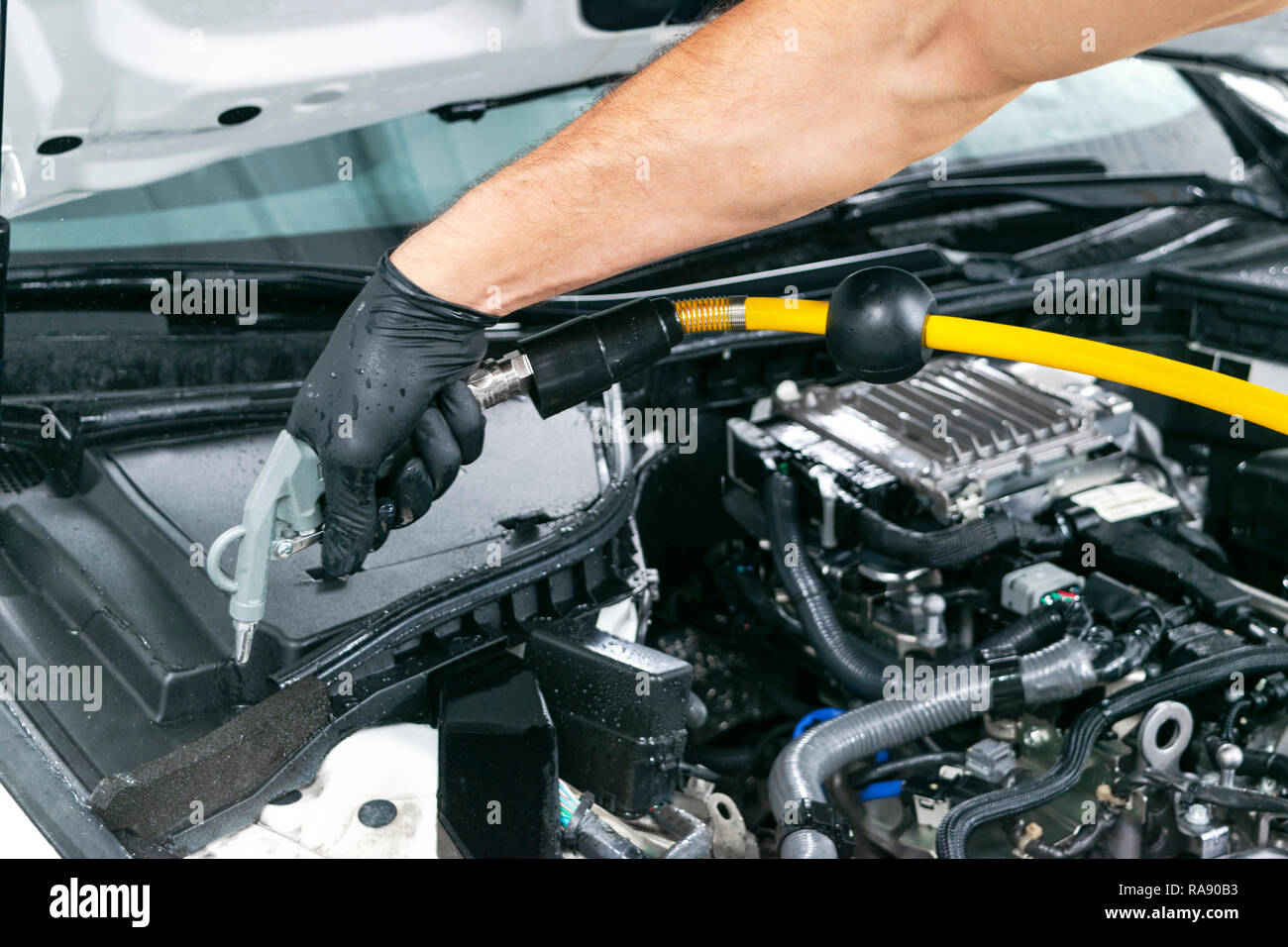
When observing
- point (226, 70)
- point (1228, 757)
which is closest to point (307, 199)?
point (226, 70)

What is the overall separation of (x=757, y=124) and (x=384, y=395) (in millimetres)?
465

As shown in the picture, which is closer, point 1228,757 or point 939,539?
point 1228,757

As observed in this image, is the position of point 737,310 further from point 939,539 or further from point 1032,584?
point 1032,584

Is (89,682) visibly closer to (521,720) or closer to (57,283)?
(521,720)

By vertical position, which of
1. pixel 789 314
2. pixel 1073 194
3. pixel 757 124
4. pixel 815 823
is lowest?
pixel 815 823

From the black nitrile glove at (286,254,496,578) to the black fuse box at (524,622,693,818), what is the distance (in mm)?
304

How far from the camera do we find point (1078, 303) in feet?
7.66

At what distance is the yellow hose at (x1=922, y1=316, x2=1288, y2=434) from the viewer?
1.26m

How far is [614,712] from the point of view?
4.65ft

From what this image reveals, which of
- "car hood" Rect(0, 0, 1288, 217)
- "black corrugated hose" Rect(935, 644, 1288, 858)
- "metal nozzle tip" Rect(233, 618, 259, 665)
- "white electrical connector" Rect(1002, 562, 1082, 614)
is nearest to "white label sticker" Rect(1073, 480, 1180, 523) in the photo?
"white electrical connector" Rect(1002, 562, 1082, 614)

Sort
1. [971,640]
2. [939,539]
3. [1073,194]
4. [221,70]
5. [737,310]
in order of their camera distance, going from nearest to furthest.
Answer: [737,310] → [221,70] → [939,539] → [971,640] → [1073,194]

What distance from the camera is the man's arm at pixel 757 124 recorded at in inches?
41.8

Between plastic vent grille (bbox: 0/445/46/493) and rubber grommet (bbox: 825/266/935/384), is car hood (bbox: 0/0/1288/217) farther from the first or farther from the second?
rubber grommet (bbox: 825/266/935/384)

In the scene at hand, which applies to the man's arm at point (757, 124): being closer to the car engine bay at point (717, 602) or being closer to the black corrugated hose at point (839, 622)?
the car engine bay at point (717, 602)
